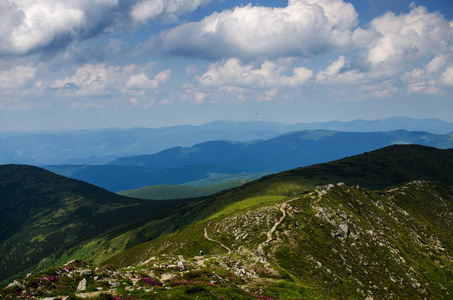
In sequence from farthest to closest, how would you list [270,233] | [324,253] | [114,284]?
[270,233], [324,253], [114,284]

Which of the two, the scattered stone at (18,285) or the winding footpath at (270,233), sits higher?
the scattered stone at (18,285)

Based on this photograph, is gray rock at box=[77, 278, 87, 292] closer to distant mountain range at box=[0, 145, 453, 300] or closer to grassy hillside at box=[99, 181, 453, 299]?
distant mountain range at box=[0, 145, 453, 300]

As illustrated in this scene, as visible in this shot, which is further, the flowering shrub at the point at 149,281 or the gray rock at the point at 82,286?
the flowering shrub at the point at 149,281

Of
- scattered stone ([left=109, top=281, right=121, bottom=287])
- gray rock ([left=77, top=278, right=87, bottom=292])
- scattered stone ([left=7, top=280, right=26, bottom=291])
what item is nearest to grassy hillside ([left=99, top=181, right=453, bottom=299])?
scattered stone ([left=109, top=281, right=121, bottom=287])

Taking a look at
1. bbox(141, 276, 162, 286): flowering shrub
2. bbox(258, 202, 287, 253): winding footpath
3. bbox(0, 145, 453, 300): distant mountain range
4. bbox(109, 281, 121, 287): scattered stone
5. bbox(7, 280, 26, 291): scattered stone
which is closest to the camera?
bbox(7, 280, 26, 291): scattered stone

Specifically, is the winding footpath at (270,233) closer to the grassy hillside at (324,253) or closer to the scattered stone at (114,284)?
the grassy hillside at (324,253)

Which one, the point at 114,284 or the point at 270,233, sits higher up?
the point at 114,284

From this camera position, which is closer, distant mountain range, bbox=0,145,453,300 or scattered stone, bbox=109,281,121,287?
scattered stone, bbox=109,281,121,287

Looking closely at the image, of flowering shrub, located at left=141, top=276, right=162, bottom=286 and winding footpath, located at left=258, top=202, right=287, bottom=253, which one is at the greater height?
flowering shrub, located at left=141, top=276, right=162, bottom=286

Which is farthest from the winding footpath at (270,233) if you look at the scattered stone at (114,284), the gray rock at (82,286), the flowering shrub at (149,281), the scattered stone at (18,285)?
the scattered stone at (18,285)

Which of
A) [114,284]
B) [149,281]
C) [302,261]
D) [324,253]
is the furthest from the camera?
[324,253]

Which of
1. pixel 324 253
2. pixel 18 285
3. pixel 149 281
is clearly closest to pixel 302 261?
pixel 324 253

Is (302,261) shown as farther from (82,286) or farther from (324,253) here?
(82,286)
